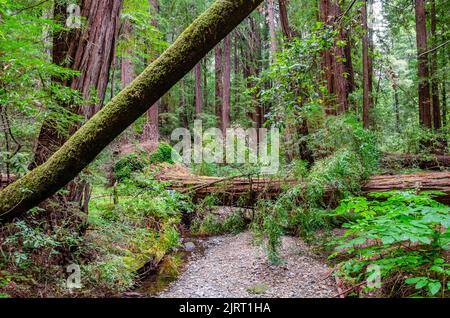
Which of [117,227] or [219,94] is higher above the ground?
[219,94]

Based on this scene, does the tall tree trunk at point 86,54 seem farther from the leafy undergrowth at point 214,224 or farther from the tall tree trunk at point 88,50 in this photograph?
A: the leafy undergrowth at point 214,224

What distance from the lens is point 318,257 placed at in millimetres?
5340

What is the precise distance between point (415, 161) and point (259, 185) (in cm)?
557

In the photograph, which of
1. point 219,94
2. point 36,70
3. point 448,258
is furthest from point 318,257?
point 219,94

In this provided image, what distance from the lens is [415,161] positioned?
9.19 meters

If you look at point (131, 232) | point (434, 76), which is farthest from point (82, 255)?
point (434, 76)

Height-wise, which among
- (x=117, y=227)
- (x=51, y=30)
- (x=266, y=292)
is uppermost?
(x=51, y=30)

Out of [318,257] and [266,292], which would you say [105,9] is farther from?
[318,257]

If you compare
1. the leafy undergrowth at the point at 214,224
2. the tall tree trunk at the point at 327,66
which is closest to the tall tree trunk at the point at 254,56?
the tall tree trunk at the point at 327,66

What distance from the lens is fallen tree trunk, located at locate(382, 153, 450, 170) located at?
8.93m

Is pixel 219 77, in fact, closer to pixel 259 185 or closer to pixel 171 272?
pixel 259 185

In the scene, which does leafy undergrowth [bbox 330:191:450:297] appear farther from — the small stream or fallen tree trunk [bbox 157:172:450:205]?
the small stream
